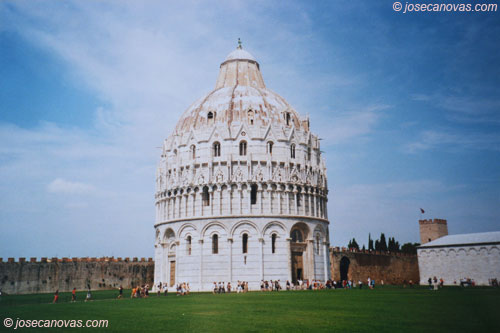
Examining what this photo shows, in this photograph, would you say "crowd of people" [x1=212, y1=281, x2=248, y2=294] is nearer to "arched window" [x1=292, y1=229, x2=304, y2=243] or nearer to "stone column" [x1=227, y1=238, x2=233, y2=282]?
"stone column" [x1=227, y1=238, x2=233, y2=282]

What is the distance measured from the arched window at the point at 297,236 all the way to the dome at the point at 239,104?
1335 cm

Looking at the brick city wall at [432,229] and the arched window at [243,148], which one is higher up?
the arched window at [243,148]

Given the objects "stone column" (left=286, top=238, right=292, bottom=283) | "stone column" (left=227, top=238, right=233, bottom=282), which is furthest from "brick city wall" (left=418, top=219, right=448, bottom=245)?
"stone column" (left=227, top=238, right=233, bottom=282)

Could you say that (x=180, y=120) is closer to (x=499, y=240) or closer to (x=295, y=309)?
(x=295, y=309)

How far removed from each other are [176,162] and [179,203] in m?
5.44

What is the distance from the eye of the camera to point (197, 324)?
58.0 ft

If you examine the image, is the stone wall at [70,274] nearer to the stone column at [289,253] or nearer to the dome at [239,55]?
the stone column at [289,253]

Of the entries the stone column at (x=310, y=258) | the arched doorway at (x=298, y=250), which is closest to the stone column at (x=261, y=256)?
the arched doorway at (x=298, y=250)

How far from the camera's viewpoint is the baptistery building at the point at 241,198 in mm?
51094

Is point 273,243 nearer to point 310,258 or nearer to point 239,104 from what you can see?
point 310,258

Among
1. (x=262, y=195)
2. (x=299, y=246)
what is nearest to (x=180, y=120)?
(x=262, y=195)

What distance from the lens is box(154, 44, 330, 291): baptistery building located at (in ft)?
168

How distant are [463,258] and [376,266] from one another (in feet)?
47.0

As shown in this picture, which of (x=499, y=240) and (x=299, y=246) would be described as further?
(x=499, y=240)
